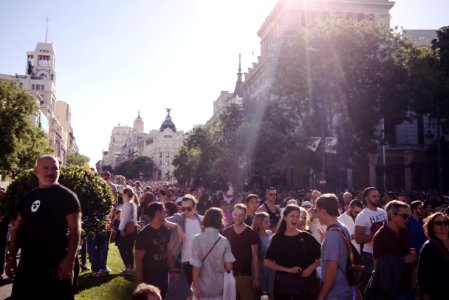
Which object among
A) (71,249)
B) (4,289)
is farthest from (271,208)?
(71,249)

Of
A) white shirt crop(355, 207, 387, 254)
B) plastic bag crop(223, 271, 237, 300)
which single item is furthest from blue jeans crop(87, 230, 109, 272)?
white shirt crop(355, 207, 387, 254)

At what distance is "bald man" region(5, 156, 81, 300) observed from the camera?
421 cm

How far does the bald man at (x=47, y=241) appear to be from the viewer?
4.21 metres

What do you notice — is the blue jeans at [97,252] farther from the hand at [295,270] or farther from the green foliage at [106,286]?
the hand at [295,270]

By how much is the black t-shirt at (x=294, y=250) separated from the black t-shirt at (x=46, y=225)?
2172 millimetres

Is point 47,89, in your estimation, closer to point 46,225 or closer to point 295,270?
point 46,225

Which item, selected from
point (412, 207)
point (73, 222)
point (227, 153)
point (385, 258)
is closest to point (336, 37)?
point (227, 153)

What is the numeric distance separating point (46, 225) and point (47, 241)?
0.14 m

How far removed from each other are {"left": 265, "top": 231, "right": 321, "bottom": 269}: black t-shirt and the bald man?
2136 millimetres

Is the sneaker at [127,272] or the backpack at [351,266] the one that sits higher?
the backpack at [351,266]

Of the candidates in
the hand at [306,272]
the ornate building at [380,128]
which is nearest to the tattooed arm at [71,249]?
the hand at [306,272]

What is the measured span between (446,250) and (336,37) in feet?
77.4

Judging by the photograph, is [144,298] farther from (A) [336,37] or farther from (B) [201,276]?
(A) [336,37]

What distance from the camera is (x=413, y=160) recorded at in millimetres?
42750
